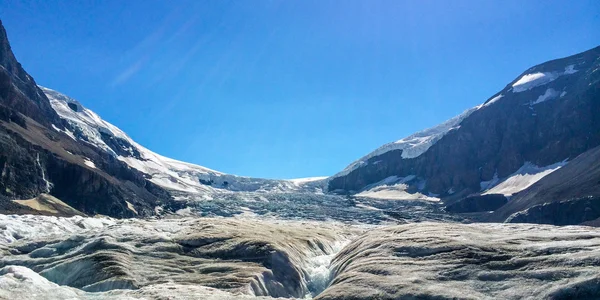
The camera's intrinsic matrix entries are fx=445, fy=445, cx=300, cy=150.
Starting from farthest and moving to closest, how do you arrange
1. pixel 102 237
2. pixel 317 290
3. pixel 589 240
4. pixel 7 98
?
pixel 7 98 → pixel 102 237 → pixel 317 290 → pixel 589 240

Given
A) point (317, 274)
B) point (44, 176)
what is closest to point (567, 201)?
point (317, 274)

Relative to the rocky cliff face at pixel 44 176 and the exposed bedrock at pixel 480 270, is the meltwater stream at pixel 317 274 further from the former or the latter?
the rocky cliff face at pixel 44 176

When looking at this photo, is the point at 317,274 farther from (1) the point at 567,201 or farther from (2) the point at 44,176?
(2) the point at 44,176

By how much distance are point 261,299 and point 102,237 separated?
26.0 metres

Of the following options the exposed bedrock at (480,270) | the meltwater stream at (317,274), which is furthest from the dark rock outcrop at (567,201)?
the exposed bedrock at (480,270)

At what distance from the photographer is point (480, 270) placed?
26.5m

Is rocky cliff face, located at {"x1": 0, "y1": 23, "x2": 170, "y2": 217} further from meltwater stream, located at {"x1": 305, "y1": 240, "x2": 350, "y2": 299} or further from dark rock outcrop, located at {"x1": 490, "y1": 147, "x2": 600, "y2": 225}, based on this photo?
dark rock outcrop, located at {"x1": 490, "y1": 147, "x2": 600, "y2": 225}

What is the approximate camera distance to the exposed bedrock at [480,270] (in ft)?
73.0

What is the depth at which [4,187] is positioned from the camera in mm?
127125

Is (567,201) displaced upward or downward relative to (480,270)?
downward

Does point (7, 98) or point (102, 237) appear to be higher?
point (7, 98)

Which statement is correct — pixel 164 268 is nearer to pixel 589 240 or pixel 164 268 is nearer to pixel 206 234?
pixel 206 234

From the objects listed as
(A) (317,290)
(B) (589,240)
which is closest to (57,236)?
(A) (317,290)

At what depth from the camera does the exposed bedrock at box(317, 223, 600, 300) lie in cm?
2227
